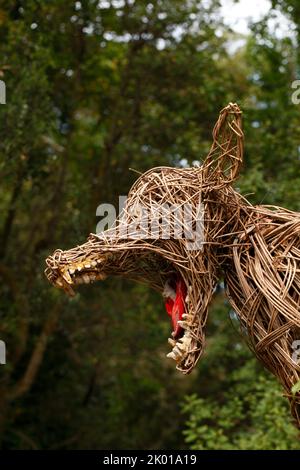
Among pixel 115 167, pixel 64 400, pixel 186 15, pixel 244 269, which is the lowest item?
pixel 244 269

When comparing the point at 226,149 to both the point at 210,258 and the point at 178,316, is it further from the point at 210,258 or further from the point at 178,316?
the point at 178,316

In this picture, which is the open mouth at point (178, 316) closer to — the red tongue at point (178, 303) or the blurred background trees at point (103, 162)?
the red tongue at point (178, 303)

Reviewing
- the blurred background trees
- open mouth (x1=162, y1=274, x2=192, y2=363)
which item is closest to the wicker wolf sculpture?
open mouth (x1=162, y1=274, x2=192, y2=363)

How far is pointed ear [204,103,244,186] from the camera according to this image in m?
3.74

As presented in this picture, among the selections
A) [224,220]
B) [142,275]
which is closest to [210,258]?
[224,220]

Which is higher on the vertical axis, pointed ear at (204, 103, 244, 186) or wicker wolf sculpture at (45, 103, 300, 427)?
pointed ear at (204, 103, 244, 186)

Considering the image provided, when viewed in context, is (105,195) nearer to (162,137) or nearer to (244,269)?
(162,137)

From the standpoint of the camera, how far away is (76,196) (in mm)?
10391

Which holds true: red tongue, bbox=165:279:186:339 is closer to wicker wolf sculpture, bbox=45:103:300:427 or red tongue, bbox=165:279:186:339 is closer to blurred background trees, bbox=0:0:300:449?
wicker wolf sculpture, bbox=45:103:300:427

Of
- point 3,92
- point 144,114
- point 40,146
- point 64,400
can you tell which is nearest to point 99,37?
point 144,114

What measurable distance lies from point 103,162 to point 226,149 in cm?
714

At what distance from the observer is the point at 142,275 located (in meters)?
3.87

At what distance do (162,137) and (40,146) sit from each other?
170cm

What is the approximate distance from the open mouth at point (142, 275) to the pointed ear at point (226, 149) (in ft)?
1.51
